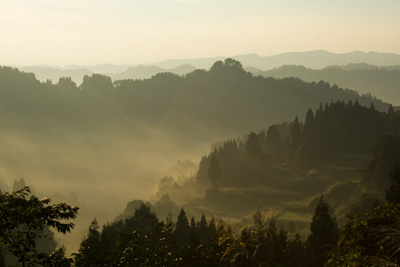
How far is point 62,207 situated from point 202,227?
6056cm

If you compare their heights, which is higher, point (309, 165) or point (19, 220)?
point (19, 220)

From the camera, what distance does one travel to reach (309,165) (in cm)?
14325

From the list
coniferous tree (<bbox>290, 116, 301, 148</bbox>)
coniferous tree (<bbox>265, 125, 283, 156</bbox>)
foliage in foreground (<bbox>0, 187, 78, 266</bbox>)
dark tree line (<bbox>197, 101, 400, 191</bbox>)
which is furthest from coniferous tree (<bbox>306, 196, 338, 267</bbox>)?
coniferous tree (<bbox>265, 125, 283, 156</bbox>)

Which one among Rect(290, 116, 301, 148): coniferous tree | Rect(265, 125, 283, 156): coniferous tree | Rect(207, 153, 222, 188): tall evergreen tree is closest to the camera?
Rect(207, 153, 222, 188): tall evergreen tree

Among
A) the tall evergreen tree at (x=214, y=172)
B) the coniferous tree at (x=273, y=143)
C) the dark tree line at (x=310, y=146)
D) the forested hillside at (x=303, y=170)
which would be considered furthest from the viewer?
the coniferous tree at (x=273, y=143)

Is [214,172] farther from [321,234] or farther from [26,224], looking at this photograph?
[26,224]

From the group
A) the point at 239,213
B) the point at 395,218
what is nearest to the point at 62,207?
the point at 395,218

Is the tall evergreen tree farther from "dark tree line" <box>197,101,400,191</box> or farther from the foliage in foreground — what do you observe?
the foliage in foreground

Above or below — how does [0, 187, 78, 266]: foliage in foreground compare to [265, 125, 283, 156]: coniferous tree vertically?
above

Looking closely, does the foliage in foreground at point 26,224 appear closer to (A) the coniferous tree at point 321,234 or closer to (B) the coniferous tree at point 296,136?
(A) the coniferous tree at point 321,234

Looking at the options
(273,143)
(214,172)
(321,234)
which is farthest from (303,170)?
(321,234)

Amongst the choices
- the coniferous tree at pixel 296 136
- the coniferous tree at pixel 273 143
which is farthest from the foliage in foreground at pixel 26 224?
the coniferous tree at pixel 273 143

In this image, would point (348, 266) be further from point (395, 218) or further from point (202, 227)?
point (202, 227)

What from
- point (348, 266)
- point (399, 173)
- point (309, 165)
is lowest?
point (309, 165)
